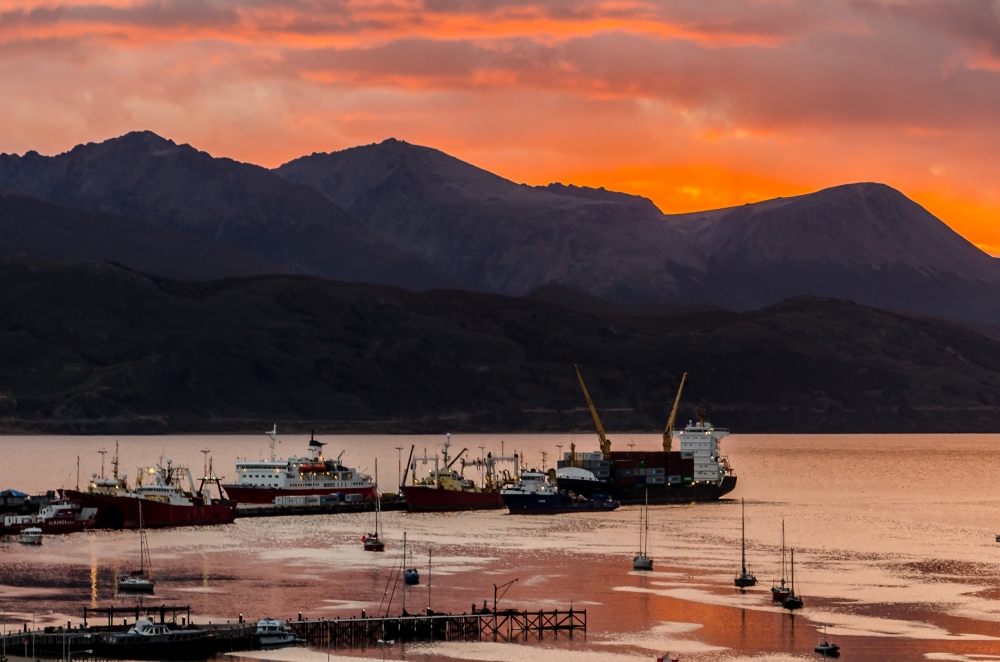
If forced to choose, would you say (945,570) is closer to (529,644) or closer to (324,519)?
(529,644)

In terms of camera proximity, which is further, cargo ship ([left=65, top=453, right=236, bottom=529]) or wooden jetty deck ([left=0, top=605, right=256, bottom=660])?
cargo ship ([left=65, top=453, right=236, bottom=529])

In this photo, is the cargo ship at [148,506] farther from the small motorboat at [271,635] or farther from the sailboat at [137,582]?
the small motorboat at [271,635]

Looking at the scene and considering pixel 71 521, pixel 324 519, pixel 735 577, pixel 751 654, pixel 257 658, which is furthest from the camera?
pixel 324 519

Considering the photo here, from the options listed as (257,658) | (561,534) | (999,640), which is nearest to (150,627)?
(257,658)

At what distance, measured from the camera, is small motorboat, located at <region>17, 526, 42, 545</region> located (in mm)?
154375

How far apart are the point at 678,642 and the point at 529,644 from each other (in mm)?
9251

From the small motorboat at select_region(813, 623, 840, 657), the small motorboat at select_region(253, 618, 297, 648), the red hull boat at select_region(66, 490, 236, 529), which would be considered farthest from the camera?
the red hull boat at select_region(66, 490, 236, 529)

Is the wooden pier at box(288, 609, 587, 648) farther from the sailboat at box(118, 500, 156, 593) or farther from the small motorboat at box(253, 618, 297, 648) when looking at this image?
the sailboat at box(118, 500, 156, 593)

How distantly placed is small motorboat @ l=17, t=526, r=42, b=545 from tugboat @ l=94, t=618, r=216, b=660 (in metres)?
68.4

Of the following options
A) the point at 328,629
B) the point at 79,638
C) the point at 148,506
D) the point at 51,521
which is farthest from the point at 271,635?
the point at 148,506

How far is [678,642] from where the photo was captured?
98.8 meters

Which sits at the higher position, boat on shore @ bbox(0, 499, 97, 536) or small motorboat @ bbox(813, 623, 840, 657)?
boat on shore @ bbox(0, 499, 97, 536)

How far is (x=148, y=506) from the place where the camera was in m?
176

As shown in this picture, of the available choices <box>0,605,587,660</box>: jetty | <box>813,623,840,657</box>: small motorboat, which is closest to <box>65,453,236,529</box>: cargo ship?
<box>0,605,587,660</box>: jetty
